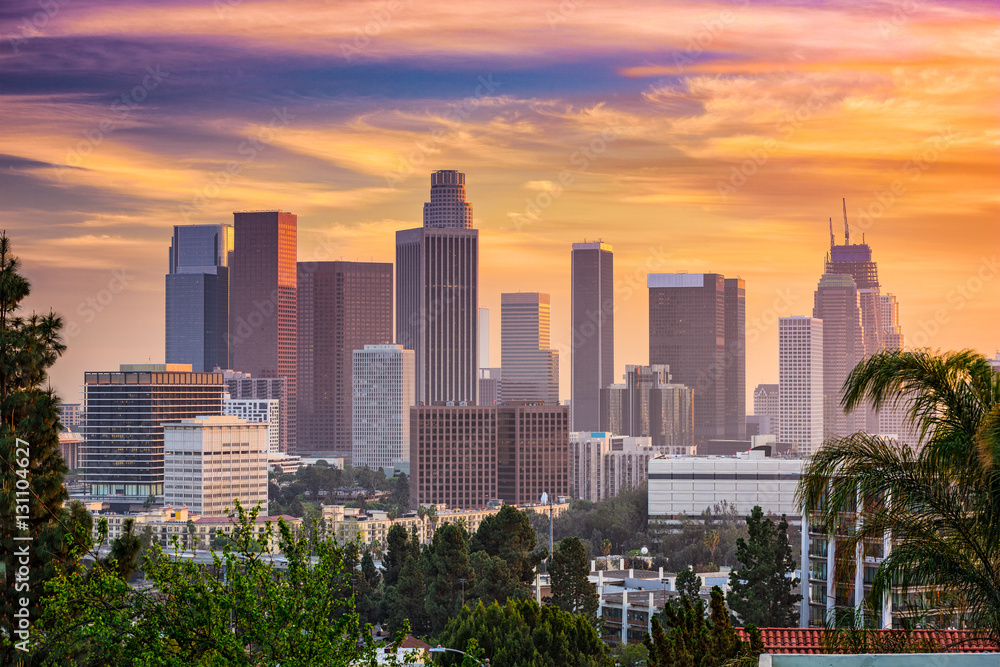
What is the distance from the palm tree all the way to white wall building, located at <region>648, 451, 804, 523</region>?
151 m

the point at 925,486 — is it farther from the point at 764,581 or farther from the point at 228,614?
the point at 764,581

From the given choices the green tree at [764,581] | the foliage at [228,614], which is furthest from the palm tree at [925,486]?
the green tree at [764,581]

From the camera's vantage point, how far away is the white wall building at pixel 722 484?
165250 mm

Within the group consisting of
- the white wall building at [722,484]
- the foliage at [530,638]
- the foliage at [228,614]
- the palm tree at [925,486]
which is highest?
the palm tree at [925,486]

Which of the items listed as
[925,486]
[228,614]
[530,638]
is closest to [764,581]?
[530,638]

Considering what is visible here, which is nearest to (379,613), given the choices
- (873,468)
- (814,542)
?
(814,542)

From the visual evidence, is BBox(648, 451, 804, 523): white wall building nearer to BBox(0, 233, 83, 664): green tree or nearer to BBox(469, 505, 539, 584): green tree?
BBox(469, 505, 539, 584): green tree

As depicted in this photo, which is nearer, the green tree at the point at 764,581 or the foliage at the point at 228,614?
the foliage at the point at 228,614

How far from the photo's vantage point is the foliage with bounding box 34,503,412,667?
1631cm

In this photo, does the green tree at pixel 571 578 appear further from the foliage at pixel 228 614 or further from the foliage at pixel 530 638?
the foliage at pixel 228 614

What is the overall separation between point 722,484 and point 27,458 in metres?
151

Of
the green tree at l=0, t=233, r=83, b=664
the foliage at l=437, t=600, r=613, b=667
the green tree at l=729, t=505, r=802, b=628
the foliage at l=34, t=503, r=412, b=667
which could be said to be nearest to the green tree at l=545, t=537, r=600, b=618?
the green tree at l=729, t=505, r=802, b=628

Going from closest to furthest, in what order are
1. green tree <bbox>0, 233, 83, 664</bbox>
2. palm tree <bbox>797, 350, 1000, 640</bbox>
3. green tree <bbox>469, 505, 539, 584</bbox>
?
palm tree <bbox>797, 350, 1000, 640</bbox> < green tree <bbox>0, 233, 83, 664</bbox> < green tree <bbox>469, 505, 539, 584</bbox>

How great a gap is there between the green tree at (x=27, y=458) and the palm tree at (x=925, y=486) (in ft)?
51.1
